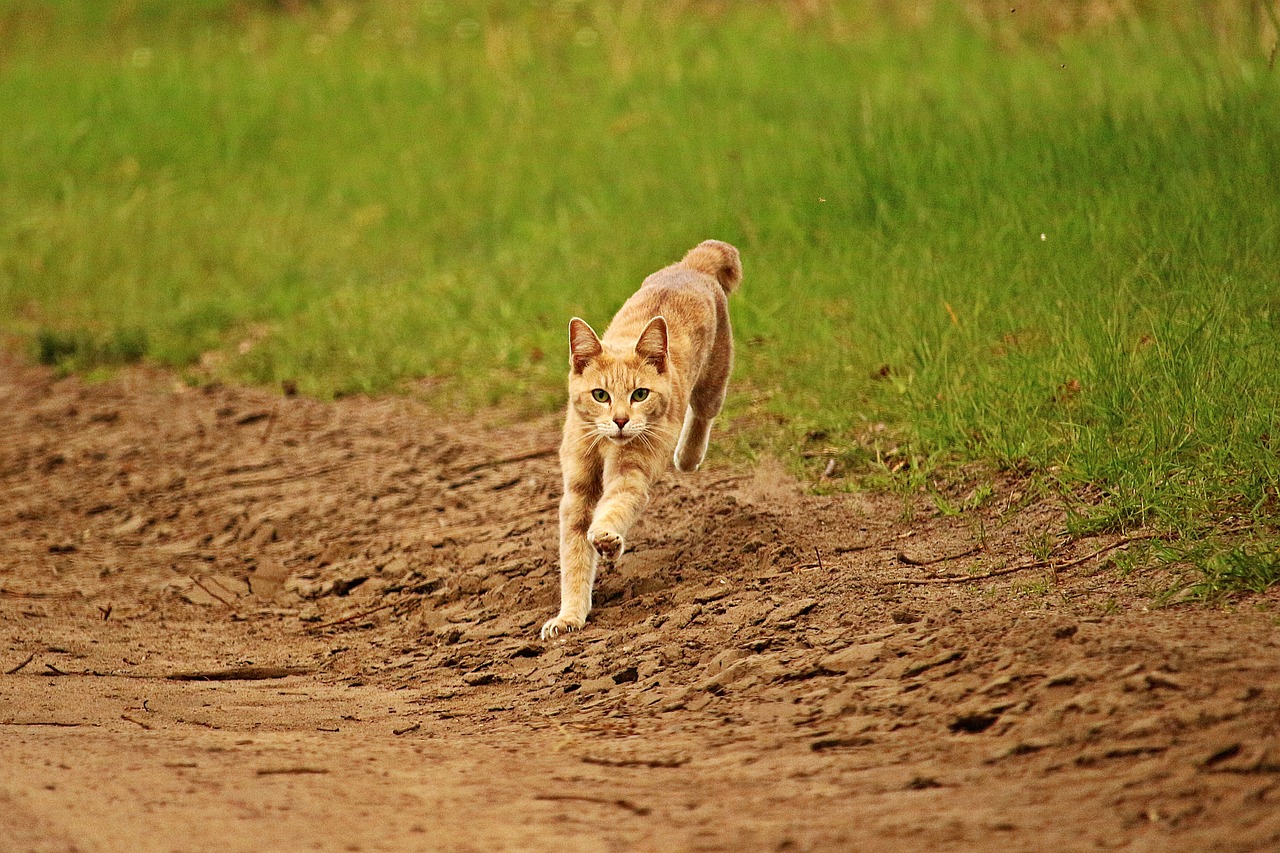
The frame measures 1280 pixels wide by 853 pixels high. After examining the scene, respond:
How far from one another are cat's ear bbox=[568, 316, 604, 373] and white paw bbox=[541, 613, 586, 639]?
868 mm

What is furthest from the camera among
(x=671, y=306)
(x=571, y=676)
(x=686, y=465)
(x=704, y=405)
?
(x=686, y=465)

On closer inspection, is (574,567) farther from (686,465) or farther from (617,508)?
(686,465)

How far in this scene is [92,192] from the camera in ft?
37.9

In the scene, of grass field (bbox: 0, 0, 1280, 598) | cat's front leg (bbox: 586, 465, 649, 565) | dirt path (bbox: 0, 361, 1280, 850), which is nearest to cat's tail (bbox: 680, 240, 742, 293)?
grass field (bbox: 0, 0, 1280, 598)

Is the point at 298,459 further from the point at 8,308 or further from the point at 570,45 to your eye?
the point at 570,45

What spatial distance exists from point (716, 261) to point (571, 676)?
7.18 ft

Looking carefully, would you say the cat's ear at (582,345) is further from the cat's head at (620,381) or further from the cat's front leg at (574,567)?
the cat's front leg at (574,567)

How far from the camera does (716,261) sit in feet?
19.1

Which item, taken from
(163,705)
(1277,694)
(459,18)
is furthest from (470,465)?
(459,18)

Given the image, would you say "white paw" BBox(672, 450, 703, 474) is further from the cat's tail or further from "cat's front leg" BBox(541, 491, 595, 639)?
"cat's front leg" BBox(541, 491, 595, 639)

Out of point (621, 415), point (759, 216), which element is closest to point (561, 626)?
point (621, 415)

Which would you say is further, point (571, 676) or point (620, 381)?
point (620, 381)

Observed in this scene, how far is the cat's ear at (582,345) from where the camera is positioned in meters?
4.78

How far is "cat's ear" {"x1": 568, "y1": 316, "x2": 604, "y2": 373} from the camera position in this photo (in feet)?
15.7
